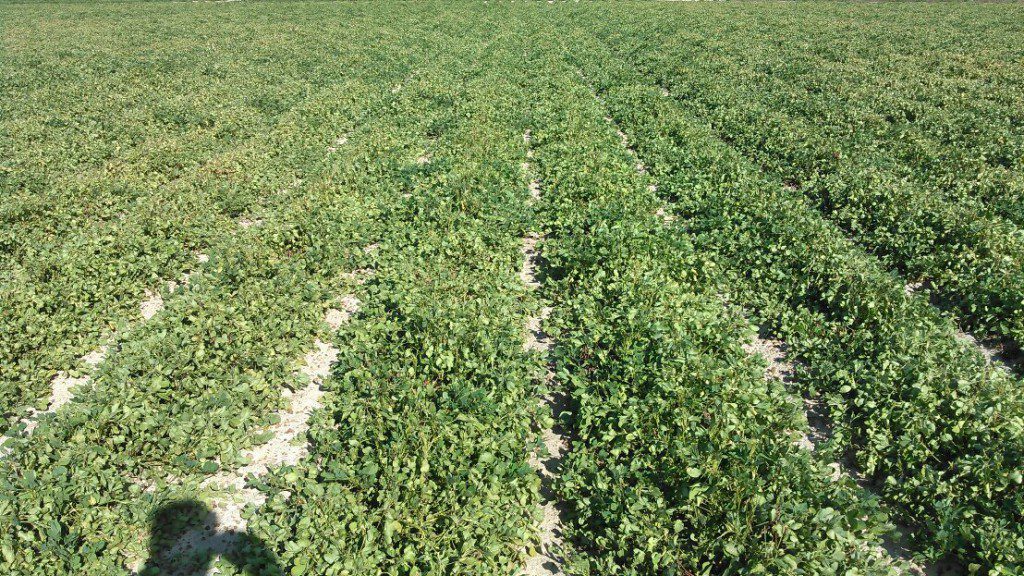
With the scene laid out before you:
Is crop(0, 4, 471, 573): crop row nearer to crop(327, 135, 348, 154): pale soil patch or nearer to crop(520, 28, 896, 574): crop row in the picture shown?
crop(520, 28, 896, 574): crop row

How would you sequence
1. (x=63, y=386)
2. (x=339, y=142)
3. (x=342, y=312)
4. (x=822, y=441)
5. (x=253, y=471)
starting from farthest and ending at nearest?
(x=339, y=142)
(x=342, y=312)
(x=63, y=386)
(x=822, y=441)
(x=253, y=471)

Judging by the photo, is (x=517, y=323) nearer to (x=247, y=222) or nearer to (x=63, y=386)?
(x=63, y=386)

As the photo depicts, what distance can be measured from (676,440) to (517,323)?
2.64 metres

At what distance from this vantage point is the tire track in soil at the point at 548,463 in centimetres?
429

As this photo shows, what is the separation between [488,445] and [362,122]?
42.4 feet

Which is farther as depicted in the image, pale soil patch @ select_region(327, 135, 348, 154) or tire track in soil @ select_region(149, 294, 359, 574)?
pale soil patch @ select_region(327, 135, 348, 154)

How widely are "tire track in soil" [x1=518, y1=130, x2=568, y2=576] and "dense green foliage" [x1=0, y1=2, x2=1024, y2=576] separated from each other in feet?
0.44

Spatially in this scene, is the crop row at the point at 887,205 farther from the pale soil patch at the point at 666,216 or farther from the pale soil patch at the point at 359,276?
the pale soil patch at the point at 359,276

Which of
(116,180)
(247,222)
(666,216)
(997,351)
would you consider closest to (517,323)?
(666,216)

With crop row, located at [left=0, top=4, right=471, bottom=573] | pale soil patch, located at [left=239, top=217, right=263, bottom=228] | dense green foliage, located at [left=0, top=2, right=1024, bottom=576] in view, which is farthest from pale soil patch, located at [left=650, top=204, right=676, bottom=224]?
pale soil patch, located at [left=239, top=217, right=263, bottom=228]

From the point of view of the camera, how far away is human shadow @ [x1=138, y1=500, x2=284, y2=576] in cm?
398

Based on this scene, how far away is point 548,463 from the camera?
203 inches

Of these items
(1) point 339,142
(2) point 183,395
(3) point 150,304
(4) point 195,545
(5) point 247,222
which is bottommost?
(4) point 195,545

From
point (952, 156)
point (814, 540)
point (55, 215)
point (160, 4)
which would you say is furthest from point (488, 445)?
point (160, 4)
